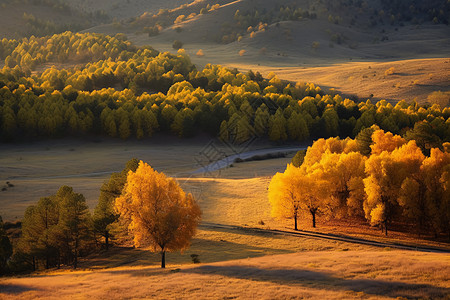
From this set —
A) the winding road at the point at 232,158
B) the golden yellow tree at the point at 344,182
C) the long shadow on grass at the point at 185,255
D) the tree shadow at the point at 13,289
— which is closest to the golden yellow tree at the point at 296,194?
the golden yellow tree at the point at 344,182

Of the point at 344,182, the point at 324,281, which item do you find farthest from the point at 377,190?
the point at 324,281

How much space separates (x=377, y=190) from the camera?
58.4 meters

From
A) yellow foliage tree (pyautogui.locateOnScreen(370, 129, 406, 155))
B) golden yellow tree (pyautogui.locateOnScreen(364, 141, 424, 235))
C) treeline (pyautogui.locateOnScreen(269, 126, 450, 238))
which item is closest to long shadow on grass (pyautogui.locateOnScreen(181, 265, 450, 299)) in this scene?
treeline (pyautogui.locateOnScreen(269, 126, 450, 238))

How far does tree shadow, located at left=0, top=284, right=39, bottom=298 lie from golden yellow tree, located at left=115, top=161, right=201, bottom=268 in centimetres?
1140

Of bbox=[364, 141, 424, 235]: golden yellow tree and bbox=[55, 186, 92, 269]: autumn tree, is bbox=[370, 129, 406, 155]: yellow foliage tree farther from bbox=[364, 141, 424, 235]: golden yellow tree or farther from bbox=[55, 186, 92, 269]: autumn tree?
bbox=[55, 186, 92, 269]: autumn tree

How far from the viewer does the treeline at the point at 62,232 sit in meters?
48.8

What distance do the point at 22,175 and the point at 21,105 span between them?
1907 inches

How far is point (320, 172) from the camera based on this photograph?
62.5 metres

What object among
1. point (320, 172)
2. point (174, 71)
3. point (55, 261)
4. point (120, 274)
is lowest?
point (55, 261)

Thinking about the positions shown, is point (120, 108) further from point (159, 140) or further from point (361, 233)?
point (361, 233)

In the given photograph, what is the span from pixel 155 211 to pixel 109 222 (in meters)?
12.0

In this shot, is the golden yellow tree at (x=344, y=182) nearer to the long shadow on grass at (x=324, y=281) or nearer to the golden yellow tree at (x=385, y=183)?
the golden yellow tree at (x=385, y=183)

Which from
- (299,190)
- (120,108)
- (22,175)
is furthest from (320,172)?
(120,108)

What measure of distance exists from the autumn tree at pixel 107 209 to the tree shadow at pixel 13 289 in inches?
622
